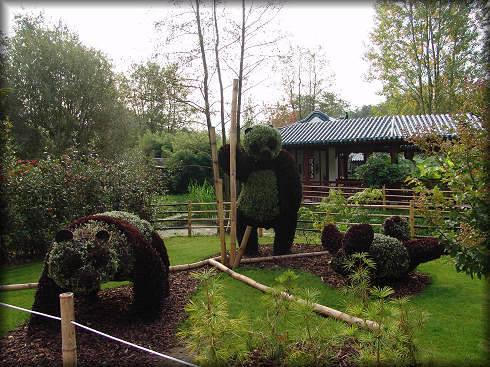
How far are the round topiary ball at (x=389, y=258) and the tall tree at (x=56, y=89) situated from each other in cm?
1175

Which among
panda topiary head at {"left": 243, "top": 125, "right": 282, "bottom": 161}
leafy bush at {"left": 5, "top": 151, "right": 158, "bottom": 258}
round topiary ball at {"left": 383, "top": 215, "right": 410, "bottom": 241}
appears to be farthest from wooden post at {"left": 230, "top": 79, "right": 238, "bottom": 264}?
leafy bush at {"left": 5, "top": 151, "right": 158, "bottom": 258}

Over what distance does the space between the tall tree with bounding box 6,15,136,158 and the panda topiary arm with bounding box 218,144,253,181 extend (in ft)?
30.1

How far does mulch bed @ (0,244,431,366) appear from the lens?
2947 millimetres

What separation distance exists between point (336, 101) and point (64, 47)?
2304 cm

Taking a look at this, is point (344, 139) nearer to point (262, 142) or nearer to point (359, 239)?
point (262, 142)

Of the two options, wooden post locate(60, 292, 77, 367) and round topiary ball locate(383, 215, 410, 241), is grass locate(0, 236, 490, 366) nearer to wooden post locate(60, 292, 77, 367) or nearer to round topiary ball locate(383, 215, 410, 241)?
round topiary ball locate(383, 215, 410, 241)

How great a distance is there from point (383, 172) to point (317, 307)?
1035 cm

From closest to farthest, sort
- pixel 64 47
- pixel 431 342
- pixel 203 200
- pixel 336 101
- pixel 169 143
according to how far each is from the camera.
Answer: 1. pixel 431 342
2. pixel 203 200
3. pixel 64 47
4. pixel 169 143
5. pixel 336 101

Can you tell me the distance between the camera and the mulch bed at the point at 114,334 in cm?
295

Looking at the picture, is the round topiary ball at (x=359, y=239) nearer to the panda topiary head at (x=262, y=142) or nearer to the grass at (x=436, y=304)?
the grass at (x=436, y=304)

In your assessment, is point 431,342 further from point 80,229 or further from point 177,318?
point 80,229

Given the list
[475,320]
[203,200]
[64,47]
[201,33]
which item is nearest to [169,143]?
[64,47]

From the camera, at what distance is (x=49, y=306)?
11.4ft

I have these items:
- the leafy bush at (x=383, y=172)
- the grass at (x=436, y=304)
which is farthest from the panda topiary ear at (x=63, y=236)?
the leafy bush at (x=383, y=172)
